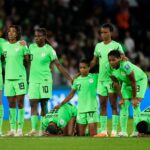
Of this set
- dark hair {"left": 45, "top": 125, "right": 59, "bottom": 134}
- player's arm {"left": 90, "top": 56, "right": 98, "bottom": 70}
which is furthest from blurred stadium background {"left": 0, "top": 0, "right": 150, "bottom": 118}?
dark hair {"left": 45, "top": 125, "right": 59, "bottom": 134}

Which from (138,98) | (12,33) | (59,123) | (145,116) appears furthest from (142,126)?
(12,33)

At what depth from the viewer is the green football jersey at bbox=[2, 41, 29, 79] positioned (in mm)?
18141

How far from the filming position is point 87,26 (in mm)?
29031

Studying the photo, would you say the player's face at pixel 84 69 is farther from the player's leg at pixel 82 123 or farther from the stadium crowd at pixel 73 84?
the player's leg at pixel 82 123

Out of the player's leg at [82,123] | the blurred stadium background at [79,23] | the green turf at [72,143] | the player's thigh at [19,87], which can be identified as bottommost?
the green turf at [72,143]

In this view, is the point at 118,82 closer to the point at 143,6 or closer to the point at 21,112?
the point at 21,112

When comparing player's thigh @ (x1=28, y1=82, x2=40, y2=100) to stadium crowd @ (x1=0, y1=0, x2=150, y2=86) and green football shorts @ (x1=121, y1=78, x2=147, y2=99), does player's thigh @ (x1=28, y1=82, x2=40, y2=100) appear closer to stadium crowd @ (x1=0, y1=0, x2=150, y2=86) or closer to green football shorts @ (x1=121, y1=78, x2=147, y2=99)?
green football shorts @ (x1=121, y1=78, x2=147, y2=99)

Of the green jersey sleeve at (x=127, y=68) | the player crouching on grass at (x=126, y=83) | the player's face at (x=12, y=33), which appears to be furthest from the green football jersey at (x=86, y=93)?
the player's face at (x=12, y=33)

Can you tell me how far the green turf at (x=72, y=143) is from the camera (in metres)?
15.5

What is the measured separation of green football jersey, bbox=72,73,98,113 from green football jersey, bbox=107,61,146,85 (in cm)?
48

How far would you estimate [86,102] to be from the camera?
18.0 m

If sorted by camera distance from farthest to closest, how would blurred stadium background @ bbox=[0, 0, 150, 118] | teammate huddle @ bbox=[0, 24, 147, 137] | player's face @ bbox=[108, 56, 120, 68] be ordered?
blurred stadium background @ bbox=[0, 0, 150, 118] < teammate huddle @ bbox=[0, 24, 147, 137] < player's face @ bbox=[108, 56, 120, 68]

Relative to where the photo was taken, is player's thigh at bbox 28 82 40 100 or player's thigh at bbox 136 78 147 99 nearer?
player's thigh at bbox 136 78 147 99

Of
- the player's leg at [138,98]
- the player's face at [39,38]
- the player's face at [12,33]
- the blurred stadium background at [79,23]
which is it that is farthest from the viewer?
the blurred stadium background at [79,23]
